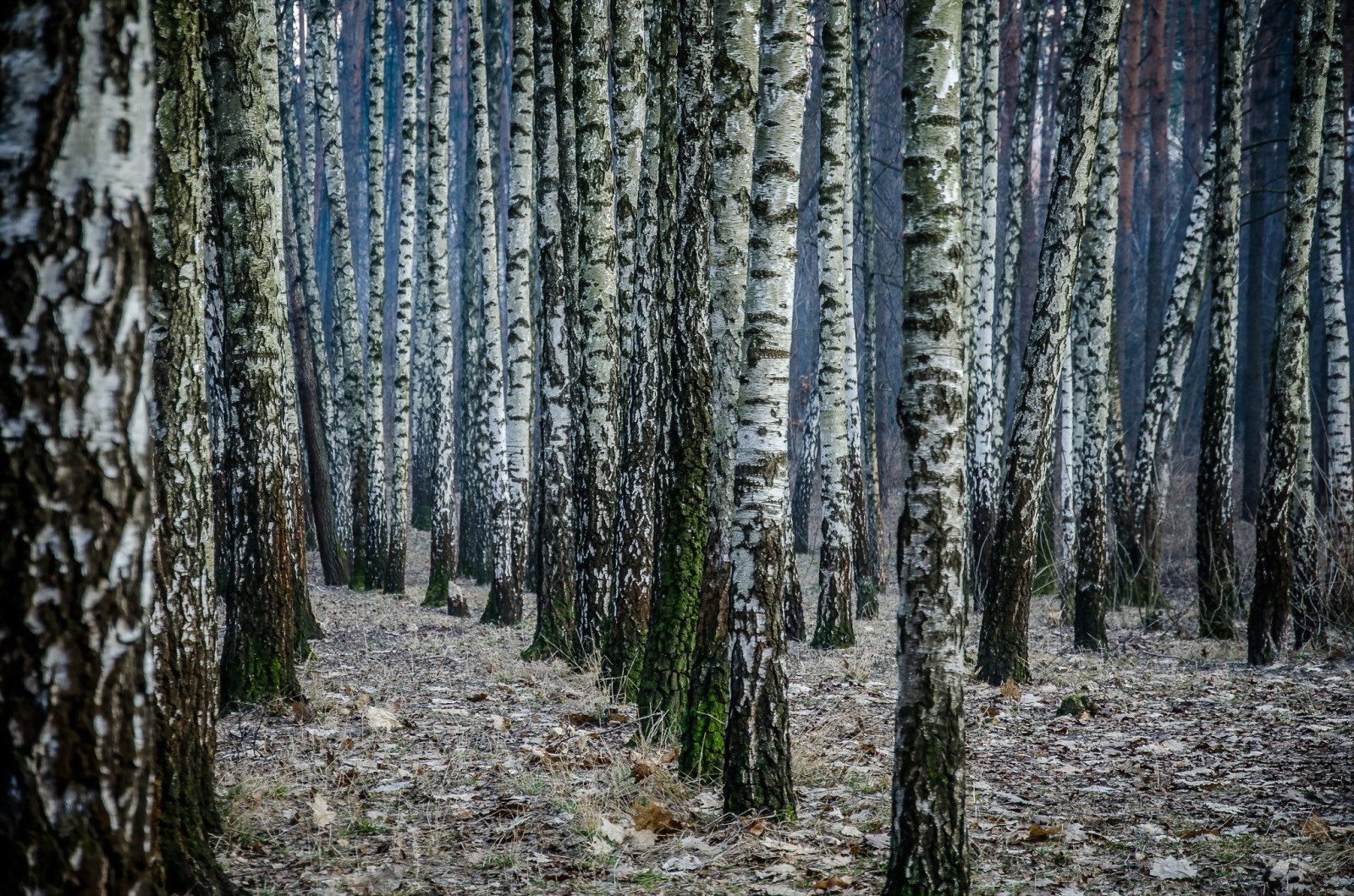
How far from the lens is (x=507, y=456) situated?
10320 millimetres

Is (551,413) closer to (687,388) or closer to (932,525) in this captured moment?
(687,388)

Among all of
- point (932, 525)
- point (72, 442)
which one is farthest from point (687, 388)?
point (72, 442)

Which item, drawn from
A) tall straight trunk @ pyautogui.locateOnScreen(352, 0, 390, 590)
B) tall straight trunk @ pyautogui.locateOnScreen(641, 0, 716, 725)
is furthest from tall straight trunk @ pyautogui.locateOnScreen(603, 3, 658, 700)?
tall straight trunk @ pyautogui.locateOnScreen(352, 0, 390, 590)

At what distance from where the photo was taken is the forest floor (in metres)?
3.91

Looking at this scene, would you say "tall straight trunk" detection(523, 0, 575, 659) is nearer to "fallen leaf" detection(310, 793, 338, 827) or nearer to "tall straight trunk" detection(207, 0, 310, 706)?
"tall straight trunk" detection(207, 0, 310, 706)

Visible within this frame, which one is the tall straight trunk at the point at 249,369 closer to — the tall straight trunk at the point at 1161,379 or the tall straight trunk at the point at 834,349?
the tall straight trunk at the point at 834,349

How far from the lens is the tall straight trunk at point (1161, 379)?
1174 cm

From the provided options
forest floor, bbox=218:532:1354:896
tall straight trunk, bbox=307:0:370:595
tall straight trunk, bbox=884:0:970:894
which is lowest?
forest floor, bbox=218:532:1354:896

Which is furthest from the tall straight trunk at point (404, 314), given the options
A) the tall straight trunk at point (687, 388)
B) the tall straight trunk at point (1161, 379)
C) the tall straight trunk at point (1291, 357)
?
the tall straight trunk at point (1291, 357)

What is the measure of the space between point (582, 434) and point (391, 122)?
39873 mm

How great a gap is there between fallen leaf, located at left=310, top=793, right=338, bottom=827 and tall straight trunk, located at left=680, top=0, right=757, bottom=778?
1765mm

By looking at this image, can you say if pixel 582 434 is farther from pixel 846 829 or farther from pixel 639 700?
pixel 846 829

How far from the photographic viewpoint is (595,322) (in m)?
7.27

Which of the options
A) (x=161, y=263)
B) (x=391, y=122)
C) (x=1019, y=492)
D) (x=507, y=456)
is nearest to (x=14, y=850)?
(x=161, y=263)
